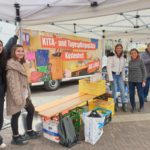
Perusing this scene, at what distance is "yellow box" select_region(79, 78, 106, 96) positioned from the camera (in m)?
4.71

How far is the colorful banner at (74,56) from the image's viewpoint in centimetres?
834

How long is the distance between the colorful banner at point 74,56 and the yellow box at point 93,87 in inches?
139

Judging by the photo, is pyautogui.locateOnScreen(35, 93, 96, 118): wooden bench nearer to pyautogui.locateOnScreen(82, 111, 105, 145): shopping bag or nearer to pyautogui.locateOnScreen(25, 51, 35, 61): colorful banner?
pyautogui.locateOnScreen(82, 111, 105, 145): shopping bag

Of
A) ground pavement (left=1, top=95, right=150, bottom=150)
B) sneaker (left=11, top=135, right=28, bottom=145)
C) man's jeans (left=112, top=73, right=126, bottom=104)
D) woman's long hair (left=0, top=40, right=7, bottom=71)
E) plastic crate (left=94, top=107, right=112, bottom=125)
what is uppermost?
woman's long hair (left=0, top=40, right=7, bottom=71)

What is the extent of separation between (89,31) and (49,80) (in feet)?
8.64

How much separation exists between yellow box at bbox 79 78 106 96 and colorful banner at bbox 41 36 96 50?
3163 millimetres

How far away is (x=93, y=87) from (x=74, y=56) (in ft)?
13.6

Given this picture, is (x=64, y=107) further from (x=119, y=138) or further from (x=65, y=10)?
(x=65, y=10)

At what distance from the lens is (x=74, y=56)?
8.74 m

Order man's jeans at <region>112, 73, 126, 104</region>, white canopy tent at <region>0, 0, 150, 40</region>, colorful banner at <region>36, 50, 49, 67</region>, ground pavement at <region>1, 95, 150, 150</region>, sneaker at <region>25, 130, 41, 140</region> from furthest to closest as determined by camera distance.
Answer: colorful banner at <region>36, 50, 49, 67</region> < man's jeans at <region>112, 73, 126, 104</region> < sneaker at <region>25, 130, 41, 140</region> < ground pavement at <region>1, 95, 150, 150</region> < white canopy tent at <region>0, 0, 150, 40</region>

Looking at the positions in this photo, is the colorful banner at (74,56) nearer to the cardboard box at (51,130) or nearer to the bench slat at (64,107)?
the bench slat at (64,107)

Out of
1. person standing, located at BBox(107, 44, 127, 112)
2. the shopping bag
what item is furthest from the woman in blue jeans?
the shopping bag

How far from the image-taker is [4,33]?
6.87 meters

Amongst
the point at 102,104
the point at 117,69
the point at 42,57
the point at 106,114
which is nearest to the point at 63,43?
the point at 42,57
